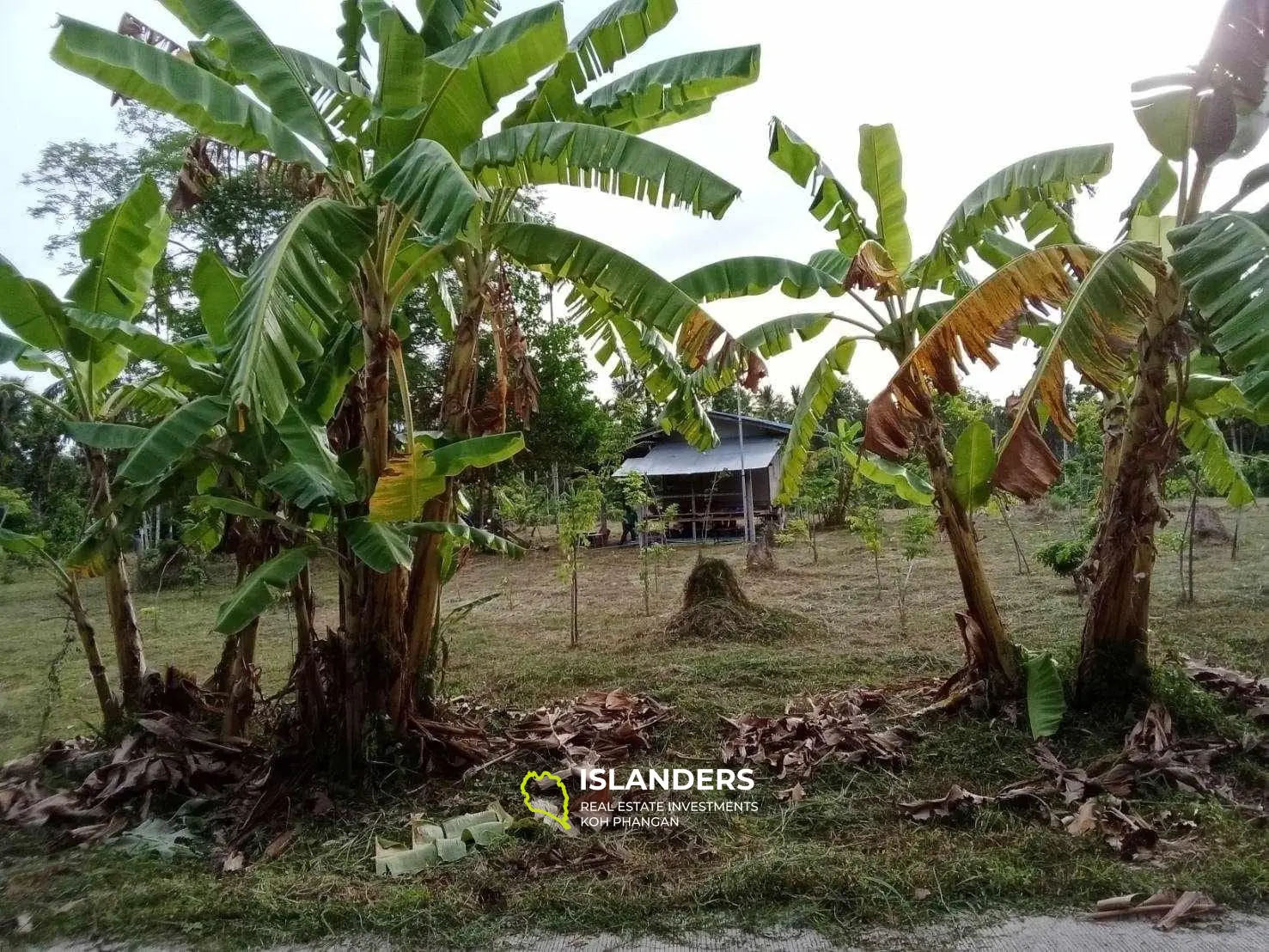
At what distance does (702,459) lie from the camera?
1839 centimetres

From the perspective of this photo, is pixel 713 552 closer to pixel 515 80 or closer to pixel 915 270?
pixel 915 270

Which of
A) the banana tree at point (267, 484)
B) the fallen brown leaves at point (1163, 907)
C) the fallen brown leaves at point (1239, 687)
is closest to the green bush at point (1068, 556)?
the fallen brown leaves at point (1239, 687)

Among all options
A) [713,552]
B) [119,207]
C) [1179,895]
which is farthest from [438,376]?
[1179,895]

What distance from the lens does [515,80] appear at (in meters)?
3.61

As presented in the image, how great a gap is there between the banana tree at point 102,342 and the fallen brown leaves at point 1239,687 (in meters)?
6.28

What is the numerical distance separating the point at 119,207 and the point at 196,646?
581cm

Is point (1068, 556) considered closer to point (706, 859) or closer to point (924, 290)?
point (924, 290)

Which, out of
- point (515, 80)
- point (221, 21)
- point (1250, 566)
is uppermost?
point (221, 21)

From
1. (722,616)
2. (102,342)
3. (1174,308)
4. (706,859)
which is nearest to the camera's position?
(706,859)

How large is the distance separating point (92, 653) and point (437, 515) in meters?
2.24

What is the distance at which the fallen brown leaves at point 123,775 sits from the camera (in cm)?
381

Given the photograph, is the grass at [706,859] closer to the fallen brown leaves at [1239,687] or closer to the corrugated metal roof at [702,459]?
the fallen brown leaves at [1239,687]

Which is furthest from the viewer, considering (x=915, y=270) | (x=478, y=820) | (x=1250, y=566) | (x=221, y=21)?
(x=1250, y=566)

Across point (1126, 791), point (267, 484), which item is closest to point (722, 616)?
point (1126, 791)
